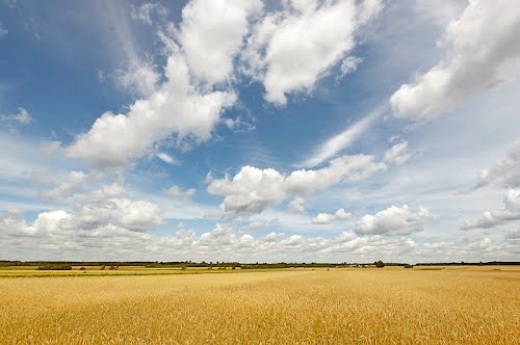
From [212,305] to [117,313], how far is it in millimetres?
4925

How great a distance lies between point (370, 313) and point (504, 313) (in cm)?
718

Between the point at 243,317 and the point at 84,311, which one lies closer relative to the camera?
the point at 243,317

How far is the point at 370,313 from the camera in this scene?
15688 millimetres

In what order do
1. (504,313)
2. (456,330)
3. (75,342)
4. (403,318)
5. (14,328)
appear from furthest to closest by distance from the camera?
(504,313)
(403,318)
(14,328)
(456,330)
(75,342)

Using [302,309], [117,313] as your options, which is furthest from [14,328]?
[302,309]

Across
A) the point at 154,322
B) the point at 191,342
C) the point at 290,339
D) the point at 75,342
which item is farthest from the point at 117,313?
the point at 290,339

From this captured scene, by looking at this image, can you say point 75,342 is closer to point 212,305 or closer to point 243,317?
point 243,317

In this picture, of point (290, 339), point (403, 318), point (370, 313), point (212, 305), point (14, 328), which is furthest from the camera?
point (212, 305)

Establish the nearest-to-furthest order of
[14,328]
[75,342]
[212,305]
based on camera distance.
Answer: [75,342], [14,328], [212,305]

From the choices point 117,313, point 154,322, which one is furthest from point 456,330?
point 117,313

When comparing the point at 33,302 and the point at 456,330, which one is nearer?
the point at 456,330

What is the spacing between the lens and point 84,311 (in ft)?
59.0

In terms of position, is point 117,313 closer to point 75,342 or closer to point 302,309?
point 75,342

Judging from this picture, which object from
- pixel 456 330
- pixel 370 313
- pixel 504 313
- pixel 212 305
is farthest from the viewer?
pixel 212 305
